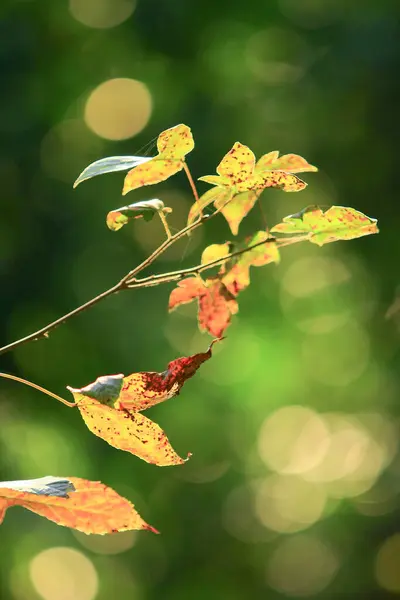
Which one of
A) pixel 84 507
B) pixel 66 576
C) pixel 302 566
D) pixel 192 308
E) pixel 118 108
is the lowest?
pixel 302 566

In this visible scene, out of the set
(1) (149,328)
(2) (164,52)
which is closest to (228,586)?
(1) (149,328)

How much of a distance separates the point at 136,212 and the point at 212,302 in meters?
0.11

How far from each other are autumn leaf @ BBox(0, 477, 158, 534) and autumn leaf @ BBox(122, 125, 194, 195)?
0.16m

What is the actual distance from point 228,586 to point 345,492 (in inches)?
35.8

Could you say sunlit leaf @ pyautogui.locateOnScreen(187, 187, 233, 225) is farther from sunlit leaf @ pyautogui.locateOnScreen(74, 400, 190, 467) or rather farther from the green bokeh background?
the green bokeh background

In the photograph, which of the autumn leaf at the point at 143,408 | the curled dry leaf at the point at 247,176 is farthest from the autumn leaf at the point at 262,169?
Answer: the autumn leaf at the point at 143,408

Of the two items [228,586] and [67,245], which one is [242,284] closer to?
[67,245]

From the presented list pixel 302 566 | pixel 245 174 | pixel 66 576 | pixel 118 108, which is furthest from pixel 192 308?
pixel 245 174

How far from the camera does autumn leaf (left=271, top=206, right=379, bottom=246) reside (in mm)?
451

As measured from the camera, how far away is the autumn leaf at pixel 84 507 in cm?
38

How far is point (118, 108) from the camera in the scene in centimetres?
436

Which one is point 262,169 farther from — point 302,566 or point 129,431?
point 302,566

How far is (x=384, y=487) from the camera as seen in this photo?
426cm

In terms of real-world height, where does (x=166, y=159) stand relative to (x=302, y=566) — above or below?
above
